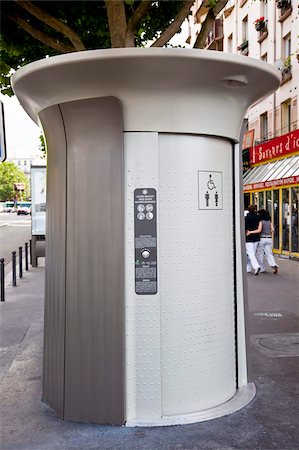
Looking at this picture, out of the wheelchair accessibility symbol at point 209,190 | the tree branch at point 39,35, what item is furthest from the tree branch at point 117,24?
the wheelchair accessibility symbol at point 209,190

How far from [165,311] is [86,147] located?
1.45 metres

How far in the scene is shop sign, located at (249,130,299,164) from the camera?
53.9 ft

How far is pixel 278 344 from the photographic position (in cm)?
639

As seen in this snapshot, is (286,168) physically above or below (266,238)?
above

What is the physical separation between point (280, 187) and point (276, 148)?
2.06m

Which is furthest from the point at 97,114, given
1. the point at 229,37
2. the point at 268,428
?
the point at 229,37

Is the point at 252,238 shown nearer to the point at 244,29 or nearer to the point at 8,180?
the point at 244,29

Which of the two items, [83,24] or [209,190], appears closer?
[209,190]

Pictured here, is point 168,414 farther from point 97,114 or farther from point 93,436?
point 97,114

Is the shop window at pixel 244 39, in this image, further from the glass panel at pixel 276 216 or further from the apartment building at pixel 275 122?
the glass panel at pixel 276 216

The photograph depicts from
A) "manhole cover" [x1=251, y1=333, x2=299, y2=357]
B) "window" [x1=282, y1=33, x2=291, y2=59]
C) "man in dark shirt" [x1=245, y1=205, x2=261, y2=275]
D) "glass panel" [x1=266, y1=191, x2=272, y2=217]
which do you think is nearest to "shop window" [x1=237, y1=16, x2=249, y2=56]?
"window" [x1=282, y1=33, x2=291, y2=59]

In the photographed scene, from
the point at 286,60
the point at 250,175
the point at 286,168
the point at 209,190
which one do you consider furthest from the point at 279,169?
the point at 209,190

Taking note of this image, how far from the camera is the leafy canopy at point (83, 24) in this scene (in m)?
7.89

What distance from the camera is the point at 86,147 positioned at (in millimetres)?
4016
